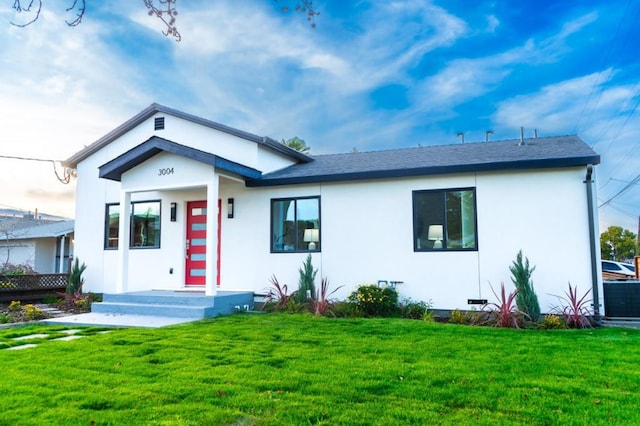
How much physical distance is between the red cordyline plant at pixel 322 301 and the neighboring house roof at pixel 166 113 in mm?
3693

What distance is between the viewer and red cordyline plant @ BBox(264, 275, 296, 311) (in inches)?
371

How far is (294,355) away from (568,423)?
2.88 meters

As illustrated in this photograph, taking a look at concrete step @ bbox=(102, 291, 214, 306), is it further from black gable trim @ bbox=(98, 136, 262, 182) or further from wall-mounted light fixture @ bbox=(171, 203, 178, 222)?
black gable trim @ bbox=(98, 136, 262, 182)

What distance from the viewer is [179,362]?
4770mm

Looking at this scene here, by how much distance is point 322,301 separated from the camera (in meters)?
8.79

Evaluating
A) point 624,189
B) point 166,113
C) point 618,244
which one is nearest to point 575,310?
point 166,113

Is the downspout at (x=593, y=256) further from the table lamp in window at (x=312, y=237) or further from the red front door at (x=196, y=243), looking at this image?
the red front door at (x=196, y=243)

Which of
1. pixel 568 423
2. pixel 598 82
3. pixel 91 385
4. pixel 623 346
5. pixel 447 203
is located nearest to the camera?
pixel 568 423

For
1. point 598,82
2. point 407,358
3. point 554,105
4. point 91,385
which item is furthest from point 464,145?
point 91,385

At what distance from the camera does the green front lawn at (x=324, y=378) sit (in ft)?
10.6

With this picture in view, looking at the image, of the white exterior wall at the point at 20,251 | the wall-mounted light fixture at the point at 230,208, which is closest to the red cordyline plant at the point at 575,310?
the wall-mounted light fixture at the point at 230,208

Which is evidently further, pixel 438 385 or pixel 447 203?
pixel 447 203

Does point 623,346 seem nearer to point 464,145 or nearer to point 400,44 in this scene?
point 464,145

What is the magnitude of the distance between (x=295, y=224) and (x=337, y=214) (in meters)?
1.07
